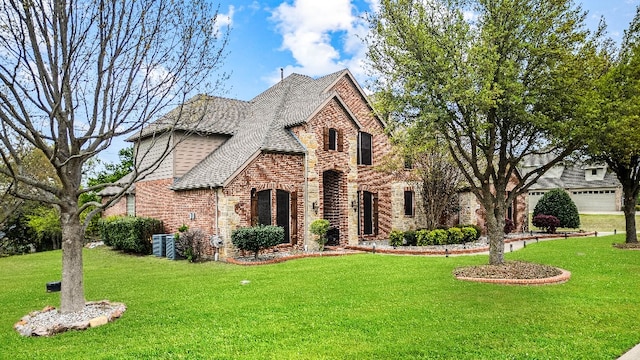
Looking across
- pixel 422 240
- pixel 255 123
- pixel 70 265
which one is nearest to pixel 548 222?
pixel 422 240

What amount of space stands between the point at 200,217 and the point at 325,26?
28.4ft

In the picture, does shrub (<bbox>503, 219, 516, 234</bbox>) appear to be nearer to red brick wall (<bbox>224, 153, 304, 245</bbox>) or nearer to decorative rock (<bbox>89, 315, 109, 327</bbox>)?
red brick wall (<bbox>224, 153, 304, 245</bbox>)

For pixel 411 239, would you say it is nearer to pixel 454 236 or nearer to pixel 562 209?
pixel 454 236

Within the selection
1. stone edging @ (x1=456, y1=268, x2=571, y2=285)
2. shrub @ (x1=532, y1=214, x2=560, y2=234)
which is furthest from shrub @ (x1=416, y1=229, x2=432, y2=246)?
shrub @ (x1=532, y1=214, x2=560, y2=234)

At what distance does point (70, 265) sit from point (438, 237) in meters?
15.2

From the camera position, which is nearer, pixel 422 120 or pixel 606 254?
pixel 422 120

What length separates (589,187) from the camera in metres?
42.1

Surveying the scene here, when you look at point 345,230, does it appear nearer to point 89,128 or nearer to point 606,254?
point 606,254

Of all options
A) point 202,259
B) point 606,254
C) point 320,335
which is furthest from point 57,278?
point 606,254

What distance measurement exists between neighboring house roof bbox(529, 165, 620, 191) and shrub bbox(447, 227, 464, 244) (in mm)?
27130

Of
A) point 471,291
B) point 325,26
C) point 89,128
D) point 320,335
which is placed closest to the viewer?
point 320,335

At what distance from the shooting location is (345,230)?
19797 millimetres

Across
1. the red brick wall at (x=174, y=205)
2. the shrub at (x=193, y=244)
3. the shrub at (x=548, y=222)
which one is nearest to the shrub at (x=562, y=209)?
the shrub at (x=548, y=222)

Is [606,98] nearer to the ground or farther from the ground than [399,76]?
nearer to the ground
